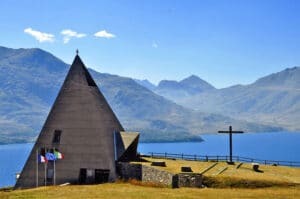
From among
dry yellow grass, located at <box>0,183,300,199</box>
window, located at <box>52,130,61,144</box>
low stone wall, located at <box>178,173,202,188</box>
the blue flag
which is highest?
window, located at <box>52,130,61,144</box>

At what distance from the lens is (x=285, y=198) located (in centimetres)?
3741

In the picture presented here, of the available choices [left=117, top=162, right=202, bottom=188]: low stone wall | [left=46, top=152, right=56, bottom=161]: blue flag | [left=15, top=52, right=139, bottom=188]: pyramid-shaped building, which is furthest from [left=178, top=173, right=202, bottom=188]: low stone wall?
[left=46, top=152, right=56, bottom=161]: blue flag

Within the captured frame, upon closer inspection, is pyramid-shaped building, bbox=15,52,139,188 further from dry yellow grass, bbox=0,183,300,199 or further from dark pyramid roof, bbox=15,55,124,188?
dry yellow grass, bbox=0,183,300,199

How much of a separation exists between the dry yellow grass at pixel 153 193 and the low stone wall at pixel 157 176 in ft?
6.41

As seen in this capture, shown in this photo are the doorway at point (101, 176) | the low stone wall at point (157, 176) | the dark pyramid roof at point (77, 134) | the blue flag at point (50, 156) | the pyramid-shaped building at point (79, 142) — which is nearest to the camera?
the low stone wall at point (157, 176)

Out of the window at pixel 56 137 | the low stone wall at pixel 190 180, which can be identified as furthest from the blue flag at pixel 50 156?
the low stone wall at pixel 190 180

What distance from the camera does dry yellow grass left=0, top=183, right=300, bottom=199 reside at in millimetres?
39219

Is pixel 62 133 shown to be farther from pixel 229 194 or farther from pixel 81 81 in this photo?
pixel 229 194

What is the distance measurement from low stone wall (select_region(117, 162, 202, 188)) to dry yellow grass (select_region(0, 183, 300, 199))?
6.41 ft

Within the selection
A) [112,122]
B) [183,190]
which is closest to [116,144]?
[112,122]

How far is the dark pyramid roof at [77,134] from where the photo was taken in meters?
54.1

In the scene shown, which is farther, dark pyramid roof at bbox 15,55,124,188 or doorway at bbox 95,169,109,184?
dark pyramid roof at bbox 15,55,124,188

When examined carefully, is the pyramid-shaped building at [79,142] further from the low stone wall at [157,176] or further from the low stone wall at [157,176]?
the low stone wall at [157,176]

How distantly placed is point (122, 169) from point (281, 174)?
19455mm
